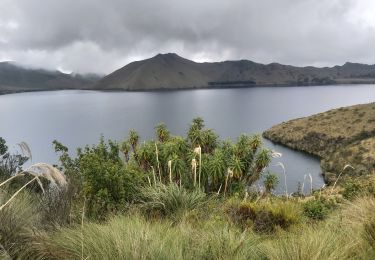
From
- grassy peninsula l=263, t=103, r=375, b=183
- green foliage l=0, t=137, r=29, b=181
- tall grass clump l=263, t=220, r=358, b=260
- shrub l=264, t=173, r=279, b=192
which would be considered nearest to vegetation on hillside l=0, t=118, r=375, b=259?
tall grass clump l=263, t=220, r=358, b=260

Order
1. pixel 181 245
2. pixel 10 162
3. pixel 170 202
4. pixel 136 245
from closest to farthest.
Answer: pixel 136 245 < pixel 181 245 < pixel 170 202 < pixel 10 162

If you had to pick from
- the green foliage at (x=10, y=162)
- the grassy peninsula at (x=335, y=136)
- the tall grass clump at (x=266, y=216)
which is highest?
the tall grass clump at (x=266, y=216)

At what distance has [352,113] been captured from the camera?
4783 inches

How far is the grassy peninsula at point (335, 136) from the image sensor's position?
83500 millimetres

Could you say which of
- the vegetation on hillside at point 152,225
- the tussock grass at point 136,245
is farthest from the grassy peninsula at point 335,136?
the tussock grass at point 136,245

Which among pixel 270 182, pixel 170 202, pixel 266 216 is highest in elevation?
pixel 170 202

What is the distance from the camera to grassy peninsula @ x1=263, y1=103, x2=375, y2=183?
274 ft

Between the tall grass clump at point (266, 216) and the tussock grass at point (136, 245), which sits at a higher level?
the tussock grass at point (136, 245)

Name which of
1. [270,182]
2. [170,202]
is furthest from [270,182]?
[170,202]

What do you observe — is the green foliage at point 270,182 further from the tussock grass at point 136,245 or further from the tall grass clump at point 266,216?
the tussock grass at point 136,245

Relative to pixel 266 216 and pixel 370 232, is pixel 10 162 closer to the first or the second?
pixel 266 216

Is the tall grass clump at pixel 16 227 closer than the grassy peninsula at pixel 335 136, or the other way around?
the tall grass clump at pixel 16 227

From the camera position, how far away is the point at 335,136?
10738cm

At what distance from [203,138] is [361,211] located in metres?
19.9
